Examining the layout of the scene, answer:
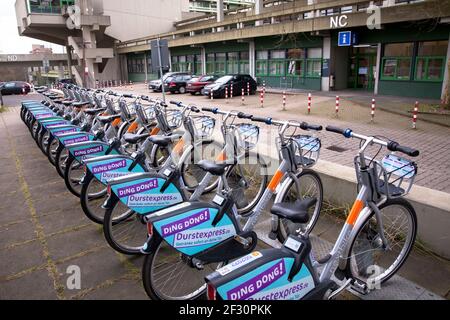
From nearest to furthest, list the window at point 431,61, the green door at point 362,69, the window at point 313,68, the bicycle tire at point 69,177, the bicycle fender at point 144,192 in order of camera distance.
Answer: the bicycle fender at point 144,192 < the bicycle tire at point 69,177 < the window at point 431,61 < the green door at point 362,69 < the window at point 313,68

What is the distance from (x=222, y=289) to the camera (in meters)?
1.71

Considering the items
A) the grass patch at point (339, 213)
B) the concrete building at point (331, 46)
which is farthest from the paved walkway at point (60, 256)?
the concrete building at point (331, 46)

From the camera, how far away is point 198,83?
778 inches

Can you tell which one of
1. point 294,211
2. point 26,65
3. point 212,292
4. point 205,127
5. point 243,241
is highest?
point 26,65

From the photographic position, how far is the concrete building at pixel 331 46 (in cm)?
1467

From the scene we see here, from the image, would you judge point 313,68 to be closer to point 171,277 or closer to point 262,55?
point 262,55

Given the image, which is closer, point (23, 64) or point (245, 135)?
point (245, 135)

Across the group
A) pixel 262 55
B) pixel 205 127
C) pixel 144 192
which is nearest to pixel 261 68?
pixel 262 55

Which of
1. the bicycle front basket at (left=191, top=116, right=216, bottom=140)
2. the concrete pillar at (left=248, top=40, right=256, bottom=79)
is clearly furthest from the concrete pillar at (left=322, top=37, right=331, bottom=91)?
the bicycle front basket at (left=191, top=116, right=216, bottom=140)

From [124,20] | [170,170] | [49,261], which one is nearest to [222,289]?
[170,170]

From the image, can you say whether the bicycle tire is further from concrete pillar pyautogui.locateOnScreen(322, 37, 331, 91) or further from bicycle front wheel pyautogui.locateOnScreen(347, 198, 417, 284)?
concrete pillar pyautogui.locateOnScreen(322, 37, 331, 91)

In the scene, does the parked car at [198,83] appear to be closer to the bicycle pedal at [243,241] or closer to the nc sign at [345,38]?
the nc sign at [345,38]

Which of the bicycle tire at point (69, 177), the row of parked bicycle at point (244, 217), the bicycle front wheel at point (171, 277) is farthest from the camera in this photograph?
the bicycle tire at point (69, 177)

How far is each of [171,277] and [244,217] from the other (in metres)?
0.97
